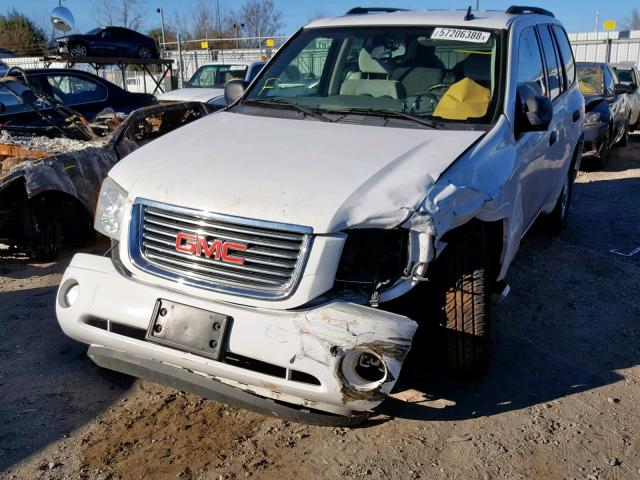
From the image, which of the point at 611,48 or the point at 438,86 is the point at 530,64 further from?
the point at 611,48

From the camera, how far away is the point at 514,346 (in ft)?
13.5

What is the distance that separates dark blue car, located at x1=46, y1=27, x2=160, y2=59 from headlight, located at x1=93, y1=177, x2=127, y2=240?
500 inches

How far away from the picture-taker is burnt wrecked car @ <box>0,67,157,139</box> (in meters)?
6.95

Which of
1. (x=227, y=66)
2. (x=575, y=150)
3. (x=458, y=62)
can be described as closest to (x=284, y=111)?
(x=458, y=62)

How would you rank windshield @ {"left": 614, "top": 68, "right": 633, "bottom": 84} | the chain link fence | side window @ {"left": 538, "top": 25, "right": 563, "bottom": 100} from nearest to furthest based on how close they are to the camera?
side window @ {"left": 538, "top": 25, "right": 563, "bottom": 100}
windshield @ {"left": 614, "top": 68, "right": 633, "bottom": 84}
the chain link fence

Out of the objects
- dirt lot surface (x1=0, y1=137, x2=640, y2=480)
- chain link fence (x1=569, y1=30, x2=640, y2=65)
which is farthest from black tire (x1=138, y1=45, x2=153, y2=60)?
chain link fence (x1=569, y1=30, x2=640, y2=65)

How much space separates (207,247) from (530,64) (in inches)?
111

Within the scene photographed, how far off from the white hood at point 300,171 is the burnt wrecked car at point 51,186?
7.12 ft

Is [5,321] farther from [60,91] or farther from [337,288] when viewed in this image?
[60,91]

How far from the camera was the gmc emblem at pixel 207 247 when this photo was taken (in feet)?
9.36

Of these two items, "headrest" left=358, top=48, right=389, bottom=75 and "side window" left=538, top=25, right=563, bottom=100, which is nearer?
"headrest" left=358, top=48, right=389, bottom=75

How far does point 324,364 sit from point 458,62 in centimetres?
239

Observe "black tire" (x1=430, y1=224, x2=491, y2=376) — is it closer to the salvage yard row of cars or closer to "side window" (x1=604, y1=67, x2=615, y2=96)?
the salvage yard row of cars

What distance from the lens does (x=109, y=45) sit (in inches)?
599
